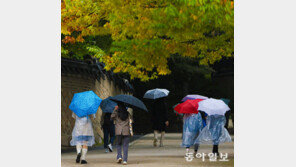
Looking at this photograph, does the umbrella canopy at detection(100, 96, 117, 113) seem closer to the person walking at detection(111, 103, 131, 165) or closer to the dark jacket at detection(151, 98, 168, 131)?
the person walking at detection(111, 103, 131, 165)

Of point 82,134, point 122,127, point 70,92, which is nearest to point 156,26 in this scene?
point 122,127

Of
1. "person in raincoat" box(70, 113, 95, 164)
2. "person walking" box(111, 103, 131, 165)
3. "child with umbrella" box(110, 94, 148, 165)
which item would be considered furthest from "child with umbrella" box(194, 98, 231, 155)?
"person in raincoat" box(70, 113, 95, 164)

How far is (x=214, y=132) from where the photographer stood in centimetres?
1316

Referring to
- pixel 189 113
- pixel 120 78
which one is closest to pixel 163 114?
pixel 189 113

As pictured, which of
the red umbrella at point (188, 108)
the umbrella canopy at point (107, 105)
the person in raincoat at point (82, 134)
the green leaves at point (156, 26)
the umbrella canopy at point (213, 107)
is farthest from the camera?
the umbrella canopy at point (107, 105)

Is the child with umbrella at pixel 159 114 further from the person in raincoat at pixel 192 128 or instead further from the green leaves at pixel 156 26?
the person in raincoat at pixel 192 128

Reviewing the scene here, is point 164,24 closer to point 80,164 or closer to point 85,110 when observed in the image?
point 85,110

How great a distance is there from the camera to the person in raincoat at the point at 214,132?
13.1m

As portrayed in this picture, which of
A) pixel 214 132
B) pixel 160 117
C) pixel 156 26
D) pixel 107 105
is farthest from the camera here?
pixel 160 117

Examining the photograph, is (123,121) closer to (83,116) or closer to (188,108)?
(83,116)

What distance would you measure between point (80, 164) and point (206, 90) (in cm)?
2889

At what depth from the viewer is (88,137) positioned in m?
13.2

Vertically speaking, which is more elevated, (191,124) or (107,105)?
(107,105)

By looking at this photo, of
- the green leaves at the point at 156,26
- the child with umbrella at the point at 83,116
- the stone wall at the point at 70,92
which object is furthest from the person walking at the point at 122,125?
the stone wall at the point at 70,92
